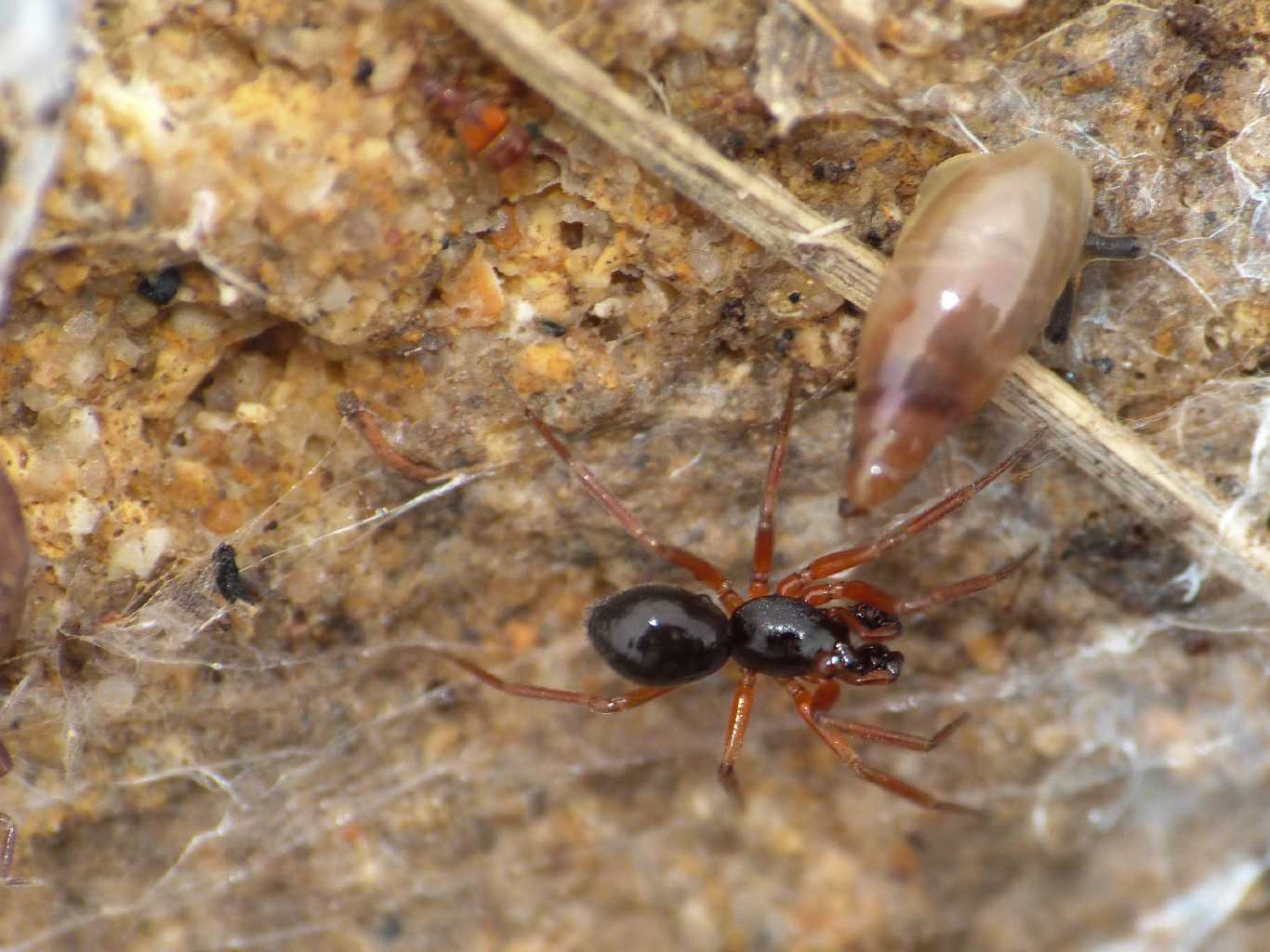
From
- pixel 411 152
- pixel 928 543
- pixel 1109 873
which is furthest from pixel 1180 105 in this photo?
pixel 1109 873

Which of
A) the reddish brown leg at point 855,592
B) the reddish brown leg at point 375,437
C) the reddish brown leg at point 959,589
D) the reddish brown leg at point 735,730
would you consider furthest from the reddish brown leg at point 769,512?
the reddish brown leg at point 375,437

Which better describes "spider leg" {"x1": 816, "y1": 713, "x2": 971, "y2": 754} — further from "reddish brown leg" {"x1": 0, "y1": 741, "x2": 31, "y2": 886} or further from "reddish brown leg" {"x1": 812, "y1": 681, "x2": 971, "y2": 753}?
"reddish brown leg" {"x1": 0, "y1": 741, "x2": 31, "y2": 886}

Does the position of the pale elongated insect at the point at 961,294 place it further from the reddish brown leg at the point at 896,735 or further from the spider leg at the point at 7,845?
the spider leg at the point at 7,845

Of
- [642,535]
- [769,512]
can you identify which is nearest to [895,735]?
[769,512]

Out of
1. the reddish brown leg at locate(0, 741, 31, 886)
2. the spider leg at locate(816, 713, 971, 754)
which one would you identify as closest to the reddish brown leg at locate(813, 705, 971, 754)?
the spider leg at locate(816, 713, 971, 754)

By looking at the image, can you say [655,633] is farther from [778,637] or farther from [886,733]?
[886,733]

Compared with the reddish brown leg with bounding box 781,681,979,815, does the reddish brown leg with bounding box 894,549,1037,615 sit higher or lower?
higher
